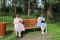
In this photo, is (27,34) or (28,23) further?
(28,23)

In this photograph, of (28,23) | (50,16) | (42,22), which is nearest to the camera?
(42,22)

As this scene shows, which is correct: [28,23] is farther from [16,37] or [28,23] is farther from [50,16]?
[50,16]

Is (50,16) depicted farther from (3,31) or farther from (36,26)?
(3,31)

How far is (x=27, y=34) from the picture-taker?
493 inches

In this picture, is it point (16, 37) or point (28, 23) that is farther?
point (28, 23)

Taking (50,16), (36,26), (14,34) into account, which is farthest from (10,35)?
(50,16)

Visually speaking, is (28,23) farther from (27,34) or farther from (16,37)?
(16,37)

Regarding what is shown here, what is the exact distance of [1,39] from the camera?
1129 cm

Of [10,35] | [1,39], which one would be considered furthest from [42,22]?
[1,39]

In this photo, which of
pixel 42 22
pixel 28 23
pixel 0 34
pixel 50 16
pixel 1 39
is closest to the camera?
pixel 1 39

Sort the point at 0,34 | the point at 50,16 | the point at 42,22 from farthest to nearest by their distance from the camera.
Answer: the point at 50,16 < the point at 42,22 < the point at 0,34

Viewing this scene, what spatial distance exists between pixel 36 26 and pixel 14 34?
1.78m

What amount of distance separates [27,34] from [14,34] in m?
0.73

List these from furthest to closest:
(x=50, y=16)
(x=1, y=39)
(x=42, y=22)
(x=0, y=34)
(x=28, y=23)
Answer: (x=50, y=16), (x=28, y=23), (x=42, y=22), (x=0, y=34), (x=1, y=39)
